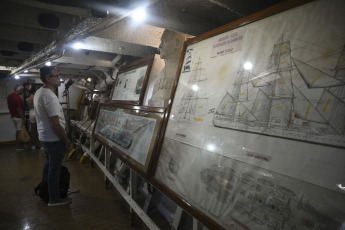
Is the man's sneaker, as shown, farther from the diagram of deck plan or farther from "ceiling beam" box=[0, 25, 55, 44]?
the diagram of deck plan

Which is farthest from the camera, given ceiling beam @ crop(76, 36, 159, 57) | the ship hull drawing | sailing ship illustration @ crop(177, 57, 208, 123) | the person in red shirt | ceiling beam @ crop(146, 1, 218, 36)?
the person in red shirt

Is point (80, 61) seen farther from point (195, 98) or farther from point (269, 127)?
point (269, 127)

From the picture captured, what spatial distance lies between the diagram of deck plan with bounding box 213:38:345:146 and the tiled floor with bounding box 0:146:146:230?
2002 mm

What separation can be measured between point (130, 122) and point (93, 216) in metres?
1.35

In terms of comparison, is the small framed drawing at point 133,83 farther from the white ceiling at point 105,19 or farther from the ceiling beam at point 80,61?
the ceiling beam at point 80,61

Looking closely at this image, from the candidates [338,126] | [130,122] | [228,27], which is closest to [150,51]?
[130,122]

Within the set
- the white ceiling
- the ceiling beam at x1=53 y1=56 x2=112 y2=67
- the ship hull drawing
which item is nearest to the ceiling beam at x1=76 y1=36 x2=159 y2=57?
the white ceiling

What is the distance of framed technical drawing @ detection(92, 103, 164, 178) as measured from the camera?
1.52 m

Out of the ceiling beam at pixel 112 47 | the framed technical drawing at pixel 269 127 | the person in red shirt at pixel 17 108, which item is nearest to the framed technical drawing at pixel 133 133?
the framed technical drawing at pixel 269 127

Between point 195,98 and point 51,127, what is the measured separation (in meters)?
1.91

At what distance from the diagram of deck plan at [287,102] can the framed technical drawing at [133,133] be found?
0.68 meters

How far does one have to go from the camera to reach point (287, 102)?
79 centimetres

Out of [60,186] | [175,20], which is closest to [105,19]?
[175,20]

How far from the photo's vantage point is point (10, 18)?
6.37ft
